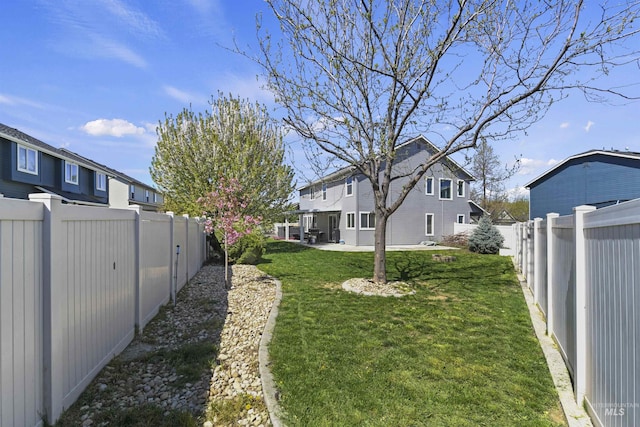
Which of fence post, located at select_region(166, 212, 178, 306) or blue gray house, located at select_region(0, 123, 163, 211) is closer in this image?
fence post, located at select_region(166, 212, 178, 306)

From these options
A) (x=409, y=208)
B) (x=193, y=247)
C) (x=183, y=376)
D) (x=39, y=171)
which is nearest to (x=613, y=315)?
(x=183, y=376)

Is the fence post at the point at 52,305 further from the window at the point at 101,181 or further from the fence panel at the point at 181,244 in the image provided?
the window at the point at 101,181

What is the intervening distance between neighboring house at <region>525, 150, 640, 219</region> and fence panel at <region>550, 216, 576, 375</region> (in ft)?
53.2

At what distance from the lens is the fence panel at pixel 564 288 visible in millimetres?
Answer: 3621

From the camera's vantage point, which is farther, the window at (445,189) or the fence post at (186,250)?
the window at (445,189)

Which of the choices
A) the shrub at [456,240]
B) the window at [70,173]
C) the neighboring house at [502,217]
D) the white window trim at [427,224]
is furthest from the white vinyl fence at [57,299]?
the neighboring house at [502,217]

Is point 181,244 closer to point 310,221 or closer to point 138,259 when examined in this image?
point 138,259

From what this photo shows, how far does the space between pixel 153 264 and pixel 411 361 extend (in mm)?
4250

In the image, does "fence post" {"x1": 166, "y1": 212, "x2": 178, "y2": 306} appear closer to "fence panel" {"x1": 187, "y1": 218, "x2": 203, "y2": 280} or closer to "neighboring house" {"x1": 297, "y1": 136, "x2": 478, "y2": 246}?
"fence panel" {"x1": 187, "y1": 218, "x2": 203, "y2": 280}

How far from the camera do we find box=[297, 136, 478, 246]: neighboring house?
21.1 metres

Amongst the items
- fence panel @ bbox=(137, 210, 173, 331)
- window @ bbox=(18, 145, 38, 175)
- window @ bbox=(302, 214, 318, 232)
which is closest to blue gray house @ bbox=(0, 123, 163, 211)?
window @ bbox=(18, 145, 38, 175)

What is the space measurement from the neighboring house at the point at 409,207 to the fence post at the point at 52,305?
1818 cm

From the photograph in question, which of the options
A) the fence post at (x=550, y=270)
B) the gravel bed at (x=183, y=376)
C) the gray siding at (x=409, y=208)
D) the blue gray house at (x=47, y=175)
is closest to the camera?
Answer: the gravel bed at (x=183, y=376)

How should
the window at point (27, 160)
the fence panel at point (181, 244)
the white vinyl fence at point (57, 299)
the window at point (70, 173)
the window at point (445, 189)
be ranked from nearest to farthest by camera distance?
the white vinyl fence at point (57, 299), the fence panel at point (181, 244), the window at point (27, 160), the window at point (70, 173), the window at point (445, 189)
